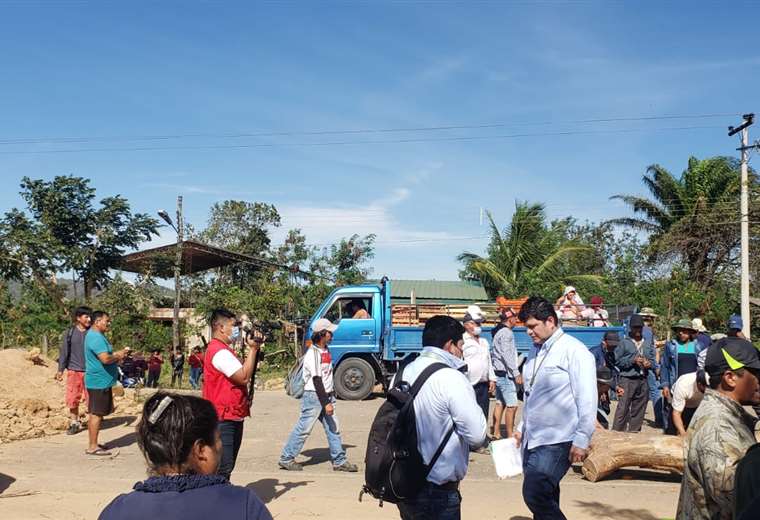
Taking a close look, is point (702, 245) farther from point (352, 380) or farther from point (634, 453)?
point (634, 453)

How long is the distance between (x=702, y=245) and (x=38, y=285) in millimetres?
24362

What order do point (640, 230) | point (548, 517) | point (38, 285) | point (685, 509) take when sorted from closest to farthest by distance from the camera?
point (685, 509) < point (548, 517) < point (38, 285) < point (640, 230)

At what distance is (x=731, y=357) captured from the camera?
10.4 feet

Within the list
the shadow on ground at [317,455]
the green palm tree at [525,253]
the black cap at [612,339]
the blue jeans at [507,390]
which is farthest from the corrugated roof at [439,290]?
the shadow on ground at [317,455]

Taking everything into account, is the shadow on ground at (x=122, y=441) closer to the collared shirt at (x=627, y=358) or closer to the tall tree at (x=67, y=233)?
the collared shirt at (x=627, y=358)

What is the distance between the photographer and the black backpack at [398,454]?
12.8 ft

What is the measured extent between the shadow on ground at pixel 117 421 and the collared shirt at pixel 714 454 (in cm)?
1060

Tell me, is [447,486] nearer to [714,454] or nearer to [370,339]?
[714,454]

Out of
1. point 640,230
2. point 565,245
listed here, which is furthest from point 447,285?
point 640,230

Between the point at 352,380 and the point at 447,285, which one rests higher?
the point at 447,285

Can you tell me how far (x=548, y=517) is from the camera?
4617 mm

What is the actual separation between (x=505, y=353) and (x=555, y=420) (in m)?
5.43

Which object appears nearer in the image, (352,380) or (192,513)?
(192,513)

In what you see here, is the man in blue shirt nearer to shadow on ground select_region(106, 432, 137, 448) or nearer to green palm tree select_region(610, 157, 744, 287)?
shadow on ground select_region(106, 432, 137, 448)
